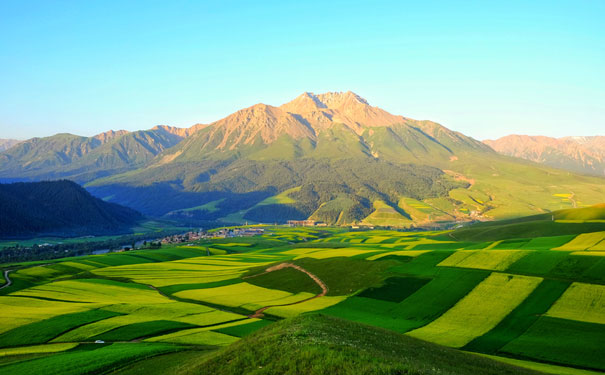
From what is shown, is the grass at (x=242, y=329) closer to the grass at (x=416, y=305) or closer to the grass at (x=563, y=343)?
the grass at (x=416, y=305)

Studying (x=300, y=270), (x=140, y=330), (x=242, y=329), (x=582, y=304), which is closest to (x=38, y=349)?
(x=140, y=330)

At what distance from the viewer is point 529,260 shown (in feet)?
235

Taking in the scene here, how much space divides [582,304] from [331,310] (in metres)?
34.3

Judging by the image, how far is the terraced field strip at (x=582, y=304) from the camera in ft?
161

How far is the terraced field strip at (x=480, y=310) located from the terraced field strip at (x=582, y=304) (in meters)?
4.59

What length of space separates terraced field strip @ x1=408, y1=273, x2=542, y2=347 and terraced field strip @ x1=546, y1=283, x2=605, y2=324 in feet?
15.0

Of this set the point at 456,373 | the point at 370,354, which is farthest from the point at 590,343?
the point at 370,354

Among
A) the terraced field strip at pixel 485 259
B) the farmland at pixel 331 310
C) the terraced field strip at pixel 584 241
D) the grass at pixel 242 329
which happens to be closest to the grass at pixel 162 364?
the farmland at pixel 331 310

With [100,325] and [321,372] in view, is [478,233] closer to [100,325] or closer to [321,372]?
[100,325]

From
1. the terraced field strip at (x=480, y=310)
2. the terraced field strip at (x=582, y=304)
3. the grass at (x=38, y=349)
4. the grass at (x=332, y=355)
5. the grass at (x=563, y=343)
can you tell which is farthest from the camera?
the terraced field strip at (x=582, y=304)

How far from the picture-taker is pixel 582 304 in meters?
52.3

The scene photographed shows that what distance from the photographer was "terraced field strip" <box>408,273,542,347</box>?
48125 mm

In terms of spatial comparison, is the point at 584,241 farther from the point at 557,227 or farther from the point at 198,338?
the point at 198,338

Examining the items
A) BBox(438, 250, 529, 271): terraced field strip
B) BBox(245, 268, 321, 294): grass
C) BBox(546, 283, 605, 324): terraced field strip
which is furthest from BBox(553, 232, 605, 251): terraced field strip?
BBox(245, 268, 321, 294): grass
